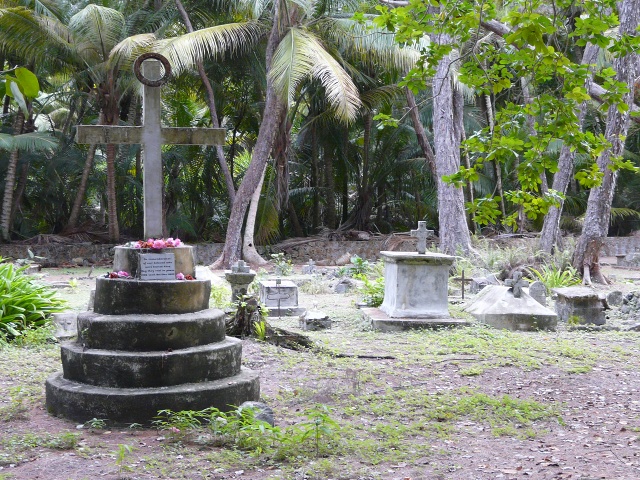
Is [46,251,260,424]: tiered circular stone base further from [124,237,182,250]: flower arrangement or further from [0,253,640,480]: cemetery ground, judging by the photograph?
[124,237,182,250]: flower arrangement

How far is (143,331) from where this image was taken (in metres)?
5.09

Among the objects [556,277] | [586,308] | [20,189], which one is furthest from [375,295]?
[20,189]

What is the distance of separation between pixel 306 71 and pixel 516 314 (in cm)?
873

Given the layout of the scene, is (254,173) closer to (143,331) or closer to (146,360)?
(143,331)

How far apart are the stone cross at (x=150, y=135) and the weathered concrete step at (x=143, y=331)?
0.88 meters

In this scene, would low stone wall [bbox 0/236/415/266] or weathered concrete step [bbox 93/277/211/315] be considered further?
low stone wall [bbox 0/236/415/266]

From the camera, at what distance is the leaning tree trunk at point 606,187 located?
11.7 m

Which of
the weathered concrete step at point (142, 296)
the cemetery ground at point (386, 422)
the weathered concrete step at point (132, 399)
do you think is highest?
the weathered concrete step at point (142, 296)

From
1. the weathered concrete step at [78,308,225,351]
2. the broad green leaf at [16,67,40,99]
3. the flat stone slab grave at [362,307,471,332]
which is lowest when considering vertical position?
the flat stone slab grave at [362,307,471,332]

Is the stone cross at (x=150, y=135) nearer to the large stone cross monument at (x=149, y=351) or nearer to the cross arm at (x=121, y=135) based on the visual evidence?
the cross arm at (x=121, y=135)

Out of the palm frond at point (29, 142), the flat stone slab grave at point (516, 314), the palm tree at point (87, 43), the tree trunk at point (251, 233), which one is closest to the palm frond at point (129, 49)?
the palm tree at point (87, 43)

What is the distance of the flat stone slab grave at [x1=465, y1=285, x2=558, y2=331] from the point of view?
919 centimetres

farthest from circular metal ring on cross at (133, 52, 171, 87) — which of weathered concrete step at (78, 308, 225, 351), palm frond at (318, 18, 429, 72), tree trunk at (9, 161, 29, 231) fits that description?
tree trunk at (9, 161, 29, 231)

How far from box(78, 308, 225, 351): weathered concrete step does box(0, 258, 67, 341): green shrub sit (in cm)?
300
